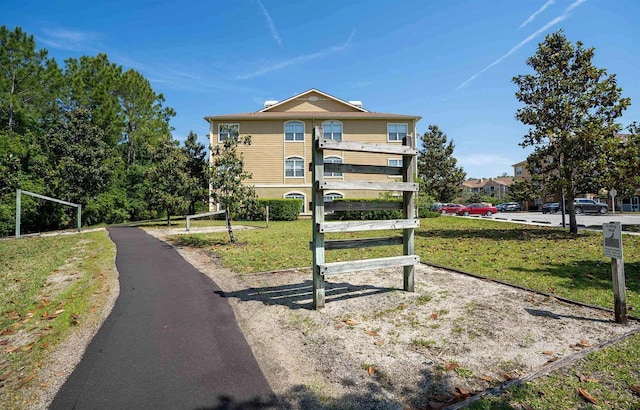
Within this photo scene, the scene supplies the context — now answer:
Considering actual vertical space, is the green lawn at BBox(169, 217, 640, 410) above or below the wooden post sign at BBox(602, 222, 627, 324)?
below

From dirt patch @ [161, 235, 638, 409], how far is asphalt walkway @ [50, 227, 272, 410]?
0.84ft

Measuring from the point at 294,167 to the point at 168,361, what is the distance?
90.2 feet

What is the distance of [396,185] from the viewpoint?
5.77 meters

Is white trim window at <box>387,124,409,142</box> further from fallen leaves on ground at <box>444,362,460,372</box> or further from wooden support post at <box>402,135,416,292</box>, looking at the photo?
fallen leaves on ground at <box>444,362,460,372</box>

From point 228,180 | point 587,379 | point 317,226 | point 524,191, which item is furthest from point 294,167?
point 587,379

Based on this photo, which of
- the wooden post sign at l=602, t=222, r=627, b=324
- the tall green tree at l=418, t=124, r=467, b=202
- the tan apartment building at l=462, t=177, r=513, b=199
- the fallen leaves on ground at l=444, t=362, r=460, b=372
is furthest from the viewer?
the tan apartment building at l=462, t=177, r=513, b=199

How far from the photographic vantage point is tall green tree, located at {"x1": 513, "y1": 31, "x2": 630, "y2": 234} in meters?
13.0

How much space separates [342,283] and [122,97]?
146 feet

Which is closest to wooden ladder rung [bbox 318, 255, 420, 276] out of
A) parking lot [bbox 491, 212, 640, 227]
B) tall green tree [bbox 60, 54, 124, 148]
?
parking lot [bbox 491, 212, 640, 227]

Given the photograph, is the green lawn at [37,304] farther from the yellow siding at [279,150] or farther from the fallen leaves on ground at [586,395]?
the yellow siding at [279,150]

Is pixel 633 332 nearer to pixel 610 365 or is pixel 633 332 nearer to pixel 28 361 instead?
pixel 610 365

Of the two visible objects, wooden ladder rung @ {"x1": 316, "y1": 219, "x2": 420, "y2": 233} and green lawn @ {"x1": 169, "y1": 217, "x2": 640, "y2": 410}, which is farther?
wooden ladder rung @ {"x1": 316, "y1": 219, "x2": 420, "y2": 233}

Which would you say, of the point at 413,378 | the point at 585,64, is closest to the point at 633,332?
the point at 413,378

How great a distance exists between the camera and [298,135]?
101 ft
